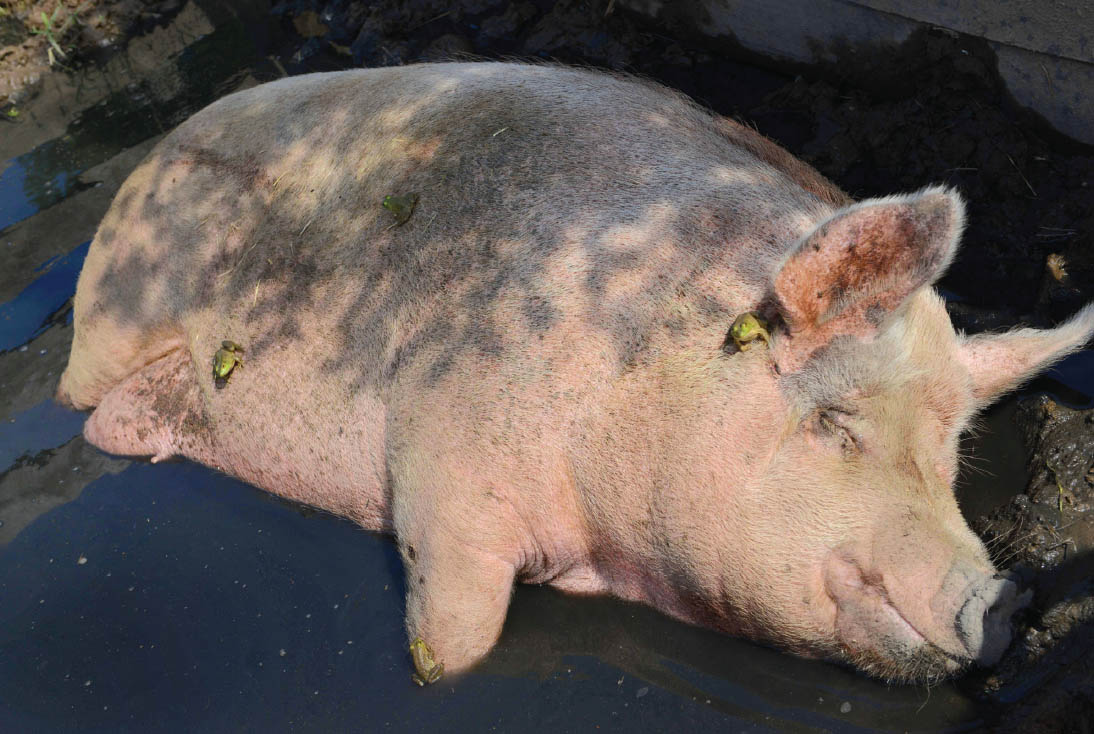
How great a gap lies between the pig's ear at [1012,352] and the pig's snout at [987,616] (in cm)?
59

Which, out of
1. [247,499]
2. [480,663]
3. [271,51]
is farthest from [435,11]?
[480,663]

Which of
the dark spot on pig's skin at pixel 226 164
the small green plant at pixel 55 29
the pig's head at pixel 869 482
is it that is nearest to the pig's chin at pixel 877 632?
the pig's head at pixel 869 482

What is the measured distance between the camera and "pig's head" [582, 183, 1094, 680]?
2617mm

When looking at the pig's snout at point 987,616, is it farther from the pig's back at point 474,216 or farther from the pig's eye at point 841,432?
the pig's back at point 474,216

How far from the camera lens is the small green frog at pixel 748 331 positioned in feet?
8.81

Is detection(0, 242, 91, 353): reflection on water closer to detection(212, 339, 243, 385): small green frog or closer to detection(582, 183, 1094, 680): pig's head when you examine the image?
detection(212, 339, 243, 385): small green frog

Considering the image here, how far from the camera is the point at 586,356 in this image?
2963mm

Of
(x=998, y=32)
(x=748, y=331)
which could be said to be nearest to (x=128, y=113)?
(x=998, y=32)

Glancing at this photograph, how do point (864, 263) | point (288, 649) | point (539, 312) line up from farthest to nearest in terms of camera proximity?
point (288, 649) < point (539, 312) < point (864, 263)

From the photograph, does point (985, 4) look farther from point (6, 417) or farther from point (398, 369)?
point (6, 417)

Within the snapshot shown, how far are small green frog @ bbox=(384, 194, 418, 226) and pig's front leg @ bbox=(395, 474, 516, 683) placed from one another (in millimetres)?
987

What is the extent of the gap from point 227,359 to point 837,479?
2.45 metres

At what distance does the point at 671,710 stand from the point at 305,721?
1.28 meters

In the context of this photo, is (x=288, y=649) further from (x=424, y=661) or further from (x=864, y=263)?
(x=864, y=263)
